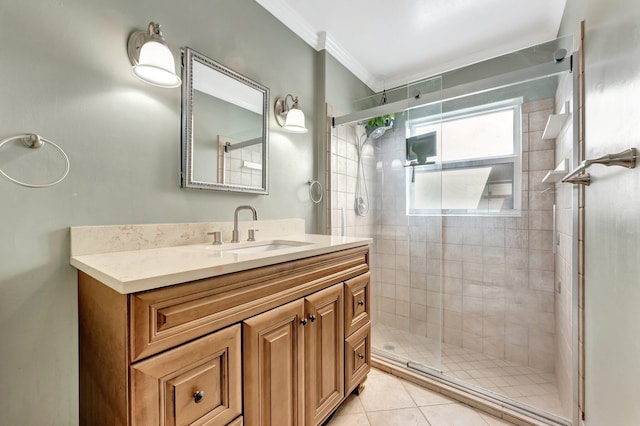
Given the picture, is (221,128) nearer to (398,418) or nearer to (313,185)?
(313,185)

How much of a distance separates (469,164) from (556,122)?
78cm

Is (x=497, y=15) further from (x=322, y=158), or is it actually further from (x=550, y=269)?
(x=550, y=269)

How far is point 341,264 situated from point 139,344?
92 centimetres

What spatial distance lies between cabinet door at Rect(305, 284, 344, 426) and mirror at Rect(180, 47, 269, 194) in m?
0.82

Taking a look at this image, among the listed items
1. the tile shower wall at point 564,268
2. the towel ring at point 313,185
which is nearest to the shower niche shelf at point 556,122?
the tile shower wall at point 564,268

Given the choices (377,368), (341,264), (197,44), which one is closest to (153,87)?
(197,44)

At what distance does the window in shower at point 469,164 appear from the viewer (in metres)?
2.15

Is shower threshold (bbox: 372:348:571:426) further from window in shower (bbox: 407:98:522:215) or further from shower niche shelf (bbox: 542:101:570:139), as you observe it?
shower niche shelf (bbox: 542:101:570:139)

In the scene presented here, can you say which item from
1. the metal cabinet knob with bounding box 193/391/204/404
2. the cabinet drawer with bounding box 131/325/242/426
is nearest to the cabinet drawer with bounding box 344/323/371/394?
the cabinet drawer with bounding box 131/325/242/426

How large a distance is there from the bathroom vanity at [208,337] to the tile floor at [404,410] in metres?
0.23

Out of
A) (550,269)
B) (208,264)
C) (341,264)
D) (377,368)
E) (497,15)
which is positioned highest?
(497,15)

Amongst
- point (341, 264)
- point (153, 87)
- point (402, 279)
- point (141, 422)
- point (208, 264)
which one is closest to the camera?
point (141, 422)

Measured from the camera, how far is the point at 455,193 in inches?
94.1

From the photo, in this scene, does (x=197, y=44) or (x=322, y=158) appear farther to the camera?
(x=322, y=158)
